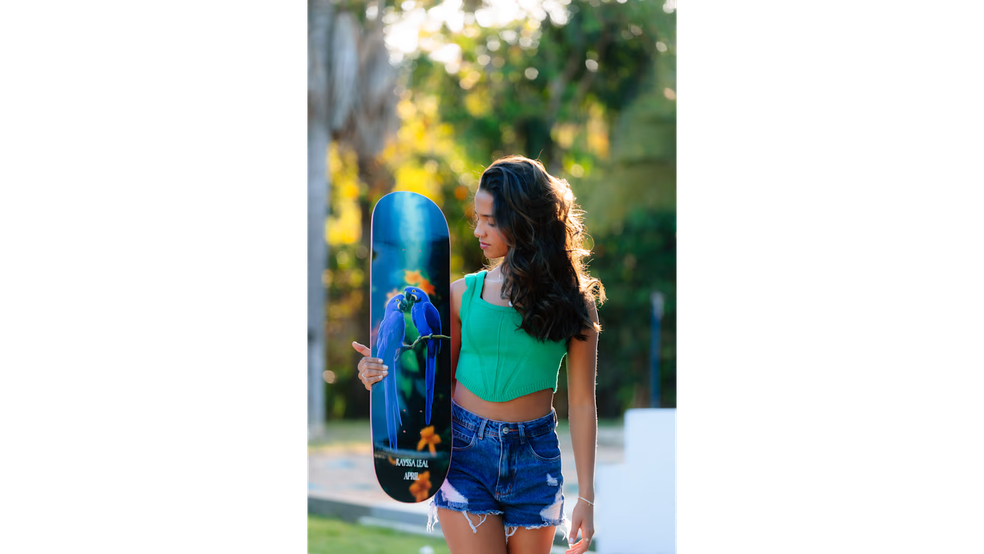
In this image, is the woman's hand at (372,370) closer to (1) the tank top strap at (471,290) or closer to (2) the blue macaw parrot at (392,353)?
Result: (2) the blue macaw parrot at (392,353)

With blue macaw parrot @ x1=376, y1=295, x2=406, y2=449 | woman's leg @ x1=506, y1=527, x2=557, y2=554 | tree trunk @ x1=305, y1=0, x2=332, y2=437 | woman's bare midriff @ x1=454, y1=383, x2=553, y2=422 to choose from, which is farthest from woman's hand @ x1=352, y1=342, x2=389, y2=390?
tree trunk @ x1=305, y1=0, x2=332, y2=437

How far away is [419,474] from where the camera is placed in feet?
6.57

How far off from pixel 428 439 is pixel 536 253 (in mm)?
548

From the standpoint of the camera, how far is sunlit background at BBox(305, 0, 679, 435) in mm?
10836

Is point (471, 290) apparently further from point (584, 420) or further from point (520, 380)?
point (584, 420)

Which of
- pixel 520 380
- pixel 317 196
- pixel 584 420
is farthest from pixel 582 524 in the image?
pixel 317 196

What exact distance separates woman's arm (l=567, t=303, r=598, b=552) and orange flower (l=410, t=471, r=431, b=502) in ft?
1.22

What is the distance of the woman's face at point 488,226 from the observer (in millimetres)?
1970

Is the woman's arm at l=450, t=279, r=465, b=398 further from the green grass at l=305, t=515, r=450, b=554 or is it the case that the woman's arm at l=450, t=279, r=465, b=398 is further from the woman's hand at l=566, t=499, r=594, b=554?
the green grass at l=305, t=515, r=450, b=554

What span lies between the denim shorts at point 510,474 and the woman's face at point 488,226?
1.39 feet

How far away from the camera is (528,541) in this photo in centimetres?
193
